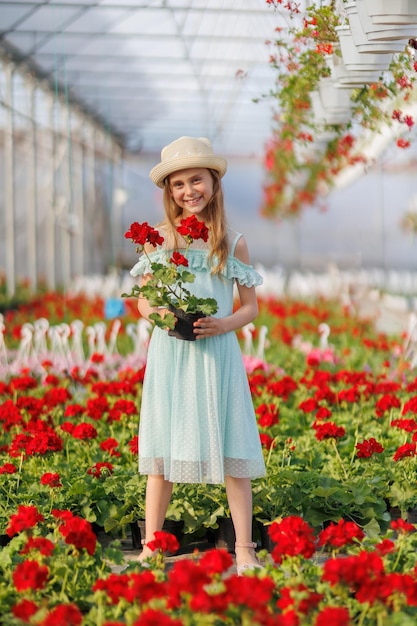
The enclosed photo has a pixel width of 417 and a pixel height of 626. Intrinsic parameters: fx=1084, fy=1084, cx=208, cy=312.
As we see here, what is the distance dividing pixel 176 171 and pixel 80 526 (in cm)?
107

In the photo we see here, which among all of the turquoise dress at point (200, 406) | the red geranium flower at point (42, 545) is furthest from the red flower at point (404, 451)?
the red geranium flower at point (42, 545)

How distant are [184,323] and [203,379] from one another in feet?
0.59

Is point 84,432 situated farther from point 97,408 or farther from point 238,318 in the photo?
point 238,318

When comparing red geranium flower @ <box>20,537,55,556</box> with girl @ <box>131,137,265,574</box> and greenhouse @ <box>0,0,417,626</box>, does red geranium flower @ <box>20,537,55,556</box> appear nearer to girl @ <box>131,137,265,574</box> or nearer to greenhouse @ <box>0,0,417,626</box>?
greenhouse @ <box>0,0,417,626</box>

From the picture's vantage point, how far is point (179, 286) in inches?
108

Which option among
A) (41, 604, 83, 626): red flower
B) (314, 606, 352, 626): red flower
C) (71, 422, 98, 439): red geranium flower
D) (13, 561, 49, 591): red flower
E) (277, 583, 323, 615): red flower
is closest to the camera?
(314, 606, 352, 626): red flower

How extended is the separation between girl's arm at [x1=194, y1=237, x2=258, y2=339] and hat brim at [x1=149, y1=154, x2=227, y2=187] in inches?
8.7

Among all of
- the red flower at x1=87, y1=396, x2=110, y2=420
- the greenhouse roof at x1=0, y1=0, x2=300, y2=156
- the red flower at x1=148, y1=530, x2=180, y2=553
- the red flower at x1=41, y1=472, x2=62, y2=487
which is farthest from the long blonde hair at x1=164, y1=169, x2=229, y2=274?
the greenhouse roof at x1=0, y1=0, x2=300, y2=156

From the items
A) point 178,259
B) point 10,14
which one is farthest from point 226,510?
point 10,14

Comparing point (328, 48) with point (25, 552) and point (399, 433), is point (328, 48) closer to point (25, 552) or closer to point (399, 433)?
point (399, 433)

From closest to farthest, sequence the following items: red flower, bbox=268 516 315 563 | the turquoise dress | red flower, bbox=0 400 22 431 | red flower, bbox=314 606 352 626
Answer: red flower, bbox=314 606 352 626 < red flower, bbox=268 516 315 563 < the turquoise dress < red flower, bbox=0 400 22 431

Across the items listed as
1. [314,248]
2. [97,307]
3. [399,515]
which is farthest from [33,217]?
[314,248]

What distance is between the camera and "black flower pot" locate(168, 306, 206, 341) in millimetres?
2752

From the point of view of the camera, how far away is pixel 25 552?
94.3 inches
